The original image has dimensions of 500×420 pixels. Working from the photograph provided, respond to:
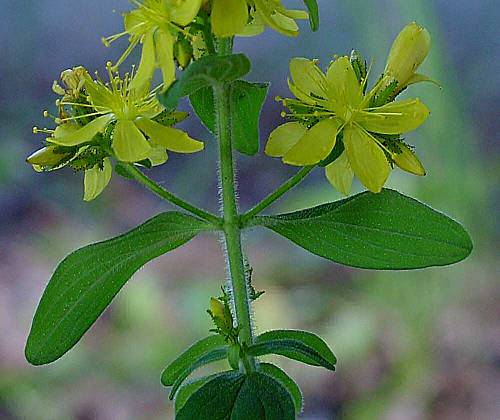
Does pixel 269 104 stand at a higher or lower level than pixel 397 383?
higher

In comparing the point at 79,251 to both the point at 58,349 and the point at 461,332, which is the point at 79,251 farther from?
the point at 461,332

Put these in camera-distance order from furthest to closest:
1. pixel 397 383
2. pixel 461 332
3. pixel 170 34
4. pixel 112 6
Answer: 1. pixel 112 6
2. pixel 461 332
3. pixel 397 383
4. pixel 170 34

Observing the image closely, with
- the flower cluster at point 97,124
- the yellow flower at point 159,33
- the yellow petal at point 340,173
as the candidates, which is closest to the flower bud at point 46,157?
the flower cluster at point 97,124

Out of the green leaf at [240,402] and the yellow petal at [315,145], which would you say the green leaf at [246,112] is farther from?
the green leaf at [240,402]

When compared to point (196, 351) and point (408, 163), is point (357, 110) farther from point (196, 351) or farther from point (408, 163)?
point (196, 351)

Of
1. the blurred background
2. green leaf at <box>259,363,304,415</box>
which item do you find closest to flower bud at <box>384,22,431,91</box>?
green leaf at <box>259,363,304,415</box>

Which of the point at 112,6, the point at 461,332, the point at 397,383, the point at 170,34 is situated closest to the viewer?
the point at 170,34

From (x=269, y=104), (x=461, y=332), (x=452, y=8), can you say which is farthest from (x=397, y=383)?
(x=452, y=8)
